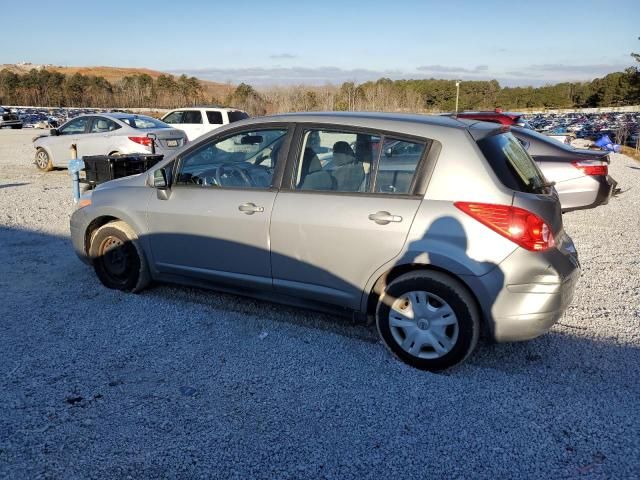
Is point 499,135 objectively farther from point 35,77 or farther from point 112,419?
point 35,77

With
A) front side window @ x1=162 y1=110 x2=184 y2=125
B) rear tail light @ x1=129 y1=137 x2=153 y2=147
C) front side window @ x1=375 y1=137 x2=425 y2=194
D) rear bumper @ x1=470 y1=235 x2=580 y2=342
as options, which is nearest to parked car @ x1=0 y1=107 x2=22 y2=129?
front side window @ x1=162 y1=110 x2=184 y2=125

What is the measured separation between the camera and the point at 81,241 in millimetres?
5293

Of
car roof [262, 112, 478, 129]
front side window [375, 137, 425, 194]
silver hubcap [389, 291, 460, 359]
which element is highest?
car roof [262, 112, 478, 129]

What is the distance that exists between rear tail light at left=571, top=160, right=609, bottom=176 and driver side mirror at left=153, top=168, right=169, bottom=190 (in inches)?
251

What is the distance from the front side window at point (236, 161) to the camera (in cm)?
431

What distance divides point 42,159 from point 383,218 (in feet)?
46.5

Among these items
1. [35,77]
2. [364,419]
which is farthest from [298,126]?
[35,77]

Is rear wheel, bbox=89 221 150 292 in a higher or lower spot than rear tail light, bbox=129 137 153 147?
lower

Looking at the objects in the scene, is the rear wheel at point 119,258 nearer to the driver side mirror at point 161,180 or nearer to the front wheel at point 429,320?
the driver side mirror at point 161,180

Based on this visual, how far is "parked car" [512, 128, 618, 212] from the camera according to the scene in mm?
8109

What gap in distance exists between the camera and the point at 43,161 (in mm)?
14898

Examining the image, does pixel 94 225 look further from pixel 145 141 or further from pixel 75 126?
pixel 75 126

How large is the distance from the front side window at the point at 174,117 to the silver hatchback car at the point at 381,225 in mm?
15428

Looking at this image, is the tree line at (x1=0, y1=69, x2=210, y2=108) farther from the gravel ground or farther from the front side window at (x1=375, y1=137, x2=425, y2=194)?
the front side window at (x1=375, y1=137, x2=425, y2=194)
